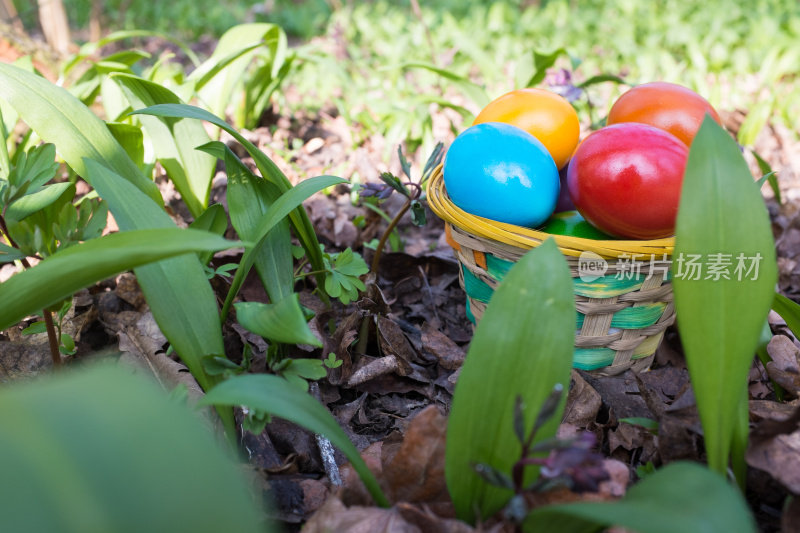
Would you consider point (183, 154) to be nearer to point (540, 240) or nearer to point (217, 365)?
point (217, 365)

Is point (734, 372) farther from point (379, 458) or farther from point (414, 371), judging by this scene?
point (414, 371)

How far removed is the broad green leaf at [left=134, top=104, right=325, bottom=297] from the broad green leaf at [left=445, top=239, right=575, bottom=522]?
1.93 ft

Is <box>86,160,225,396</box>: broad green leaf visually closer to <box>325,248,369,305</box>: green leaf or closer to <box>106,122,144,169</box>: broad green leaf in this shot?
<box>325,248,369,305</box>: green leaf

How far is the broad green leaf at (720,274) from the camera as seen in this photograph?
0.87m

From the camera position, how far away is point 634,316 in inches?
49.4

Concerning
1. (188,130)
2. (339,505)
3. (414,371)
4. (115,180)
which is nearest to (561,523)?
(339,505)

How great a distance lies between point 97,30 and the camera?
4.47 meters

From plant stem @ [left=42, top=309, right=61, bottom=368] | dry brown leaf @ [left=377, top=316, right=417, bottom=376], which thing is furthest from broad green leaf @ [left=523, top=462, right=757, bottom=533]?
plant stem @ [left=42, top=309, right=61, bottom=368]

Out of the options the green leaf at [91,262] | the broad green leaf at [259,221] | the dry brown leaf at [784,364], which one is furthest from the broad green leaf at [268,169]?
the dry brown leaf at [784,364]

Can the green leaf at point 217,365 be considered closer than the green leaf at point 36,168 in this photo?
Yes

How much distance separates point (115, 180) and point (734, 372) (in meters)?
1.05

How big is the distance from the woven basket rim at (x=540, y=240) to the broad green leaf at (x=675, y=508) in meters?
0.47

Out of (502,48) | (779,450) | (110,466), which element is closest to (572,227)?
(779,450)

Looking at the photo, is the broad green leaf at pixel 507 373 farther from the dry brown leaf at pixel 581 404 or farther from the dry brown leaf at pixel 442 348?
the dry brown leaf at pixel 442 348
